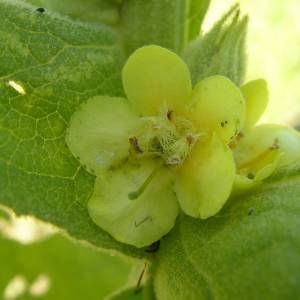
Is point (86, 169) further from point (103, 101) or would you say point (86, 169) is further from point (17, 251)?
point (17, 251)

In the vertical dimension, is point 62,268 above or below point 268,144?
below

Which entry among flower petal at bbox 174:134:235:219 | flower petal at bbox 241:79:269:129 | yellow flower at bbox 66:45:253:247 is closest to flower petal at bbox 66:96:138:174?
yellow flower at bbox 66:45:253:247

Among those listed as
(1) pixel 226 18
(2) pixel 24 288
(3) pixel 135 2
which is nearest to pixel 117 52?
(3) pixel 135 2

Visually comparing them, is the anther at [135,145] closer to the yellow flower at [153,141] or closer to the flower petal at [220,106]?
the yellow flower at [153,141]

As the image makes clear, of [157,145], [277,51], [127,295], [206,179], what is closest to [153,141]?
[157,145]

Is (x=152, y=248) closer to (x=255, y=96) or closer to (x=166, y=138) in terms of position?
(x=166, y=138)

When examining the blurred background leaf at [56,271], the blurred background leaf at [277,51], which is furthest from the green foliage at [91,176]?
the blurred background leaf at [56,271]
